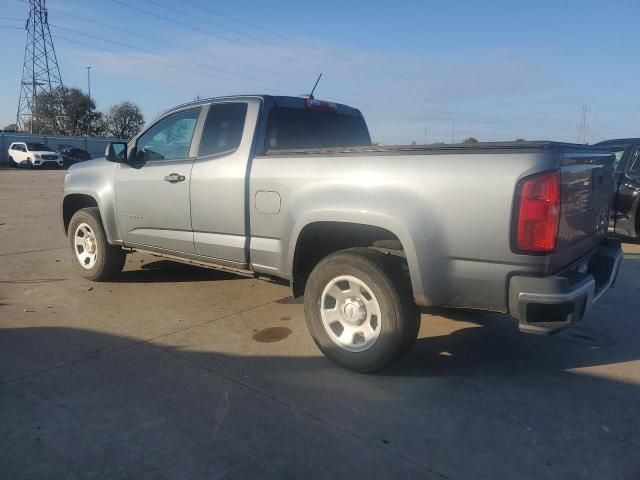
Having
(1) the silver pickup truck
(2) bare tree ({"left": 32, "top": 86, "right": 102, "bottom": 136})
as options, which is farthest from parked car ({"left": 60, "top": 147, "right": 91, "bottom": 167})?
(1) the silver pickup truck

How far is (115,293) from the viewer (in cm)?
563

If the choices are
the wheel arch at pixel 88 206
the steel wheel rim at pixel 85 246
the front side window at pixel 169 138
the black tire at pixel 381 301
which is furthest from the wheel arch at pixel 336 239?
the steel wheel rim at pixel 85 246

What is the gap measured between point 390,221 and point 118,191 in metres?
3.30

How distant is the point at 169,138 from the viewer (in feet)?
17.2

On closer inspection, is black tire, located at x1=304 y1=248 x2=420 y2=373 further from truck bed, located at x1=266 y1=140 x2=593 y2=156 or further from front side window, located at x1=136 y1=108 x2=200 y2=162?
front side window, located at x1=136 y1=108 x2=200 y2=162

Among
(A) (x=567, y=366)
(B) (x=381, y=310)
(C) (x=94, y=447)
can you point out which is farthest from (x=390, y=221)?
(C) (x=94, y=447)

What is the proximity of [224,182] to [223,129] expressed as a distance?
1.92ft

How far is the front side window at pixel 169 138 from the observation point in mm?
5031

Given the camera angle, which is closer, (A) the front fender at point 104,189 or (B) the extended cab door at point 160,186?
(B) the extended cab door at point 160,186

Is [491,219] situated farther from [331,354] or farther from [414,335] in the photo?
[331,354]

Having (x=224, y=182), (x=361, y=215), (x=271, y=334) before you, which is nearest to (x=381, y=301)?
(x=361, y=215)

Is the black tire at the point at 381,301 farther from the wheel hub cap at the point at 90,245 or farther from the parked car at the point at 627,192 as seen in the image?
the parked car at the point at 627,192

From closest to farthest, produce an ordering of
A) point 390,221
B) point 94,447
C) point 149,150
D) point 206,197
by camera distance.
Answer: point 94,447
point 390,221
point 206,197
point 149,150

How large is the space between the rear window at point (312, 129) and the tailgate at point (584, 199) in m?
2.31
